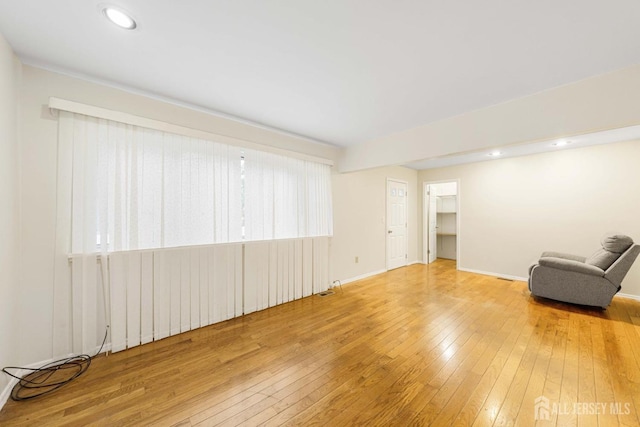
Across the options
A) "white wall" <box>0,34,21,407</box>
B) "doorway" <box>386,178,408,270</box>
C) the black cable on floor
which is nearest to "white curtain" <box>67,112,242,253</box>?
"white wall" <box>0,34,21,407</box>

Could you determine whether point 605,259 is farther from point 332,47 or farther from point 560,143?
point 332,47

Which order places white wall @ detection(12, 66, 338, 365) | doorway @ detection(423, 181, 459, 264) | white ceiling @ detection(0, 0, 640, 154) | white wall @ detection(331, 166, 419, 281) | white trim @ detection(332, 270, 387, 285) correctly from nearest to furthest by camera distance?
white ceiling @ detection(0, 0, 640, 154) → white wall @ detection(12, 66, 338, 365) → white wall @ detection(331, 166, 419, 281) → white trim @ detection(332, 270, 387, 285) → doorway @ detection(423, 181, 459, 264)

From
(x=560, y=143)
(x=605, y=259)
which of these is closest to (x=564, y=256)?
(x=605, y=259)

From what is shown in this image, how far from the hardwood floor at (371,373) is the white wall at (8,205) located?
0.47 metres

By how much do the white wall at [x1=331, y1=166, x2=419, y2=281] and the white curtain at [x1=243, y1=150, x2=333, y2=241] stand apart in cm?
32

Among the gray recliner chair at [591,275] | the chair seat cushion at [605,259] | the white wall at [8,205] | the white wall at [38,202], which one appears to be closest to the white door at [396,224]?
the gray recliner chair at [591,275]

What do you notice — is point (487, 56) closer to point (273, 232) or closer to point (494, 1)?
point (494, 1)

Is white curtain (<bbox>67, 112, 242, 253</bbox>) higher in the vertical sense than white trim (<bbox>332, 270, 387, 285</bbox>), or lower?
higher

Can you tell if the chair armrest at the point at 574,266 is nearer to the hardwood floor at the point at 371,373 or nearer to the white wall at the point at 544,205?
the hardwood floor at the point at 371,373

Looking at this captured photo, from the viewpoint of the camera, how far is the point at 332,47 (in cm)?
173

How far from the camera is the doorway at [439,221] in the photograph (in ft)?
20.4

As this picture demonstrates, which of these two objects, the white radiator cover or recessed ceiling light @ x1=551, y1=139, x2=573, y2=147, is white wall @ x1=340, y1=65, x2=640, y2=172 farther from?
the white radiator cover

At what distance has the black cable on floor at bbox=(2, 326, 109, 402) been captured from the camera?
1.73 metres

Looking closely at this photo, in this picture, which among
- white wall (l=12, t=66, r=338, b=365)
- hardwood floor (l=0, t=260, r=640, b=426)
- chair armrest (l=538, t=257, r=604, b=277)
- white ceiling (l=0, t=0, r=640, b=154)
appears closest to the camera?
white ceiling (l=0, t=0, r=640, b=154)
